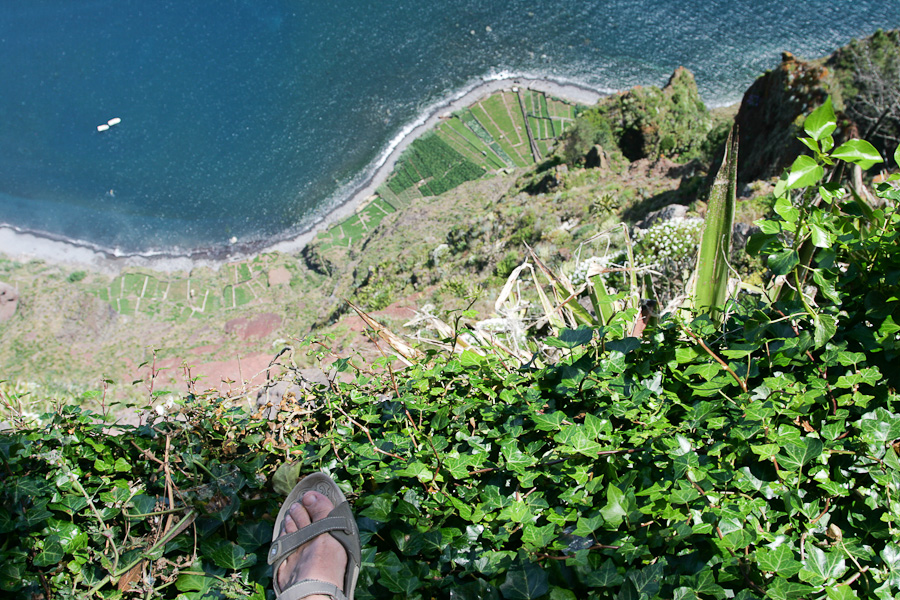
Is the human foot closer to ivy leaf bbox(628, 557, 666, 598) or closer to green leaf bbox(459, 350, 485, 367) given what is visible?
green leaf bbox(459, 350, 485, 367)

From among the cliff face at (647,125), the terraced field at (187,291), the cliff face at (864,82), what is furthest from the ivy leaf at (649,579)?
the terraced field at (187,291)

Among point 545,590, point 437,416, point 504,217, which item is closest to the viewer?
point 545,590

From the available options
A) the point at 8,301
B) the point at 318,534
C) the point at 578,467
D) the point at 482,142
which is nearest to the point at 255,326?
the point at 8,301

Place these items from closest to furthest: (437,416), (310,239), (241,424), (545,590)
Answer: (545,590), (437,416), (241,424), (310,239)

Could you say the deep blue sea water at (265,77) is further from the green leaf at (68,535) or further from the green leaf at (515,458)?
the green leaf at (515,458)

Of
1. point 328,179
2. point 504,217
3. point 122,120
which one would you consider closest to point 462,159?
point 328,179

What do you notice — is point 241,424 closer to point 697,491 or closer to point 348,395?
point 348,395
